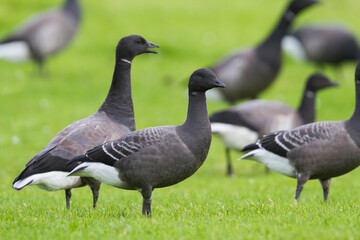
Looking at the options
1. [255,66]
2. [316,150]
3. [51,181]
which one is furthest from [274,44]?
[51,181]

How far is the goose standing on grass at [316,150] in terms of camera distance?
8.46 meters

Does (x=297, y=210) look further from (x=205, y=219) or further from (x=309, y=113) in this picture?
(x=309, y=113)

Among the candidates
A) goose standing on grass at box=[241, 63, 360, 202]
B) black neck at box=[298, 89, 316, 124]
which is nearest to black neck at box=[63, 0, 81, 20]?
black neck at box=[298, 89, 316, 124]

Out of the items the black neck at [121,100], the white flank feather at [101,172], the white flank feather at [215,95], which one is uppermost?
the black neck at [121,100]

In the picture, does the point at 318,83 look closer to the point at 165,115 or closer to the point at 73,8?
the point at 165,115

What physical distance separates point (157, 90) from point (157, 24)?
7244 millimetres

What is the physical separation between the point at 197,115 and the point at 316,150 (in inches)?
86.7

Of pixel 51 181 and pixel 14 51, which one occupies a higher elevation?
pixel 51 181

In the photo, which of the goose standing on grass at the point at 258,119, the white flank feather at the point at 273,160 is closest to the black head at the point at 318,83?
the goose standing on grass at the point at 258,119

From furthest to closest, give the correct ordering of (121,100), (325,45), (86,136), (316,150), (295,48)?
1. (295,48)
2. (325,45)
3. (121,100)
4. (316,150)
5. (86,136)

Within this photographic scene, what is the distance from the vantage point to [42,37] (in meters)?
21.4

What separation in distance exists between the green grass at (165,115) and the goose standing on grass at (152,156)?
0.52 meters

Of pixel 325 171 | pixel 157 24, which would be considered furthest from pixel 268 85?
pixel 157 24

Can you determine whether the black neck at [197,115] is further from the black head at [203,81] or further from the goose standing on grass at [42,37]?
the goose standing on grass at [42,37]
